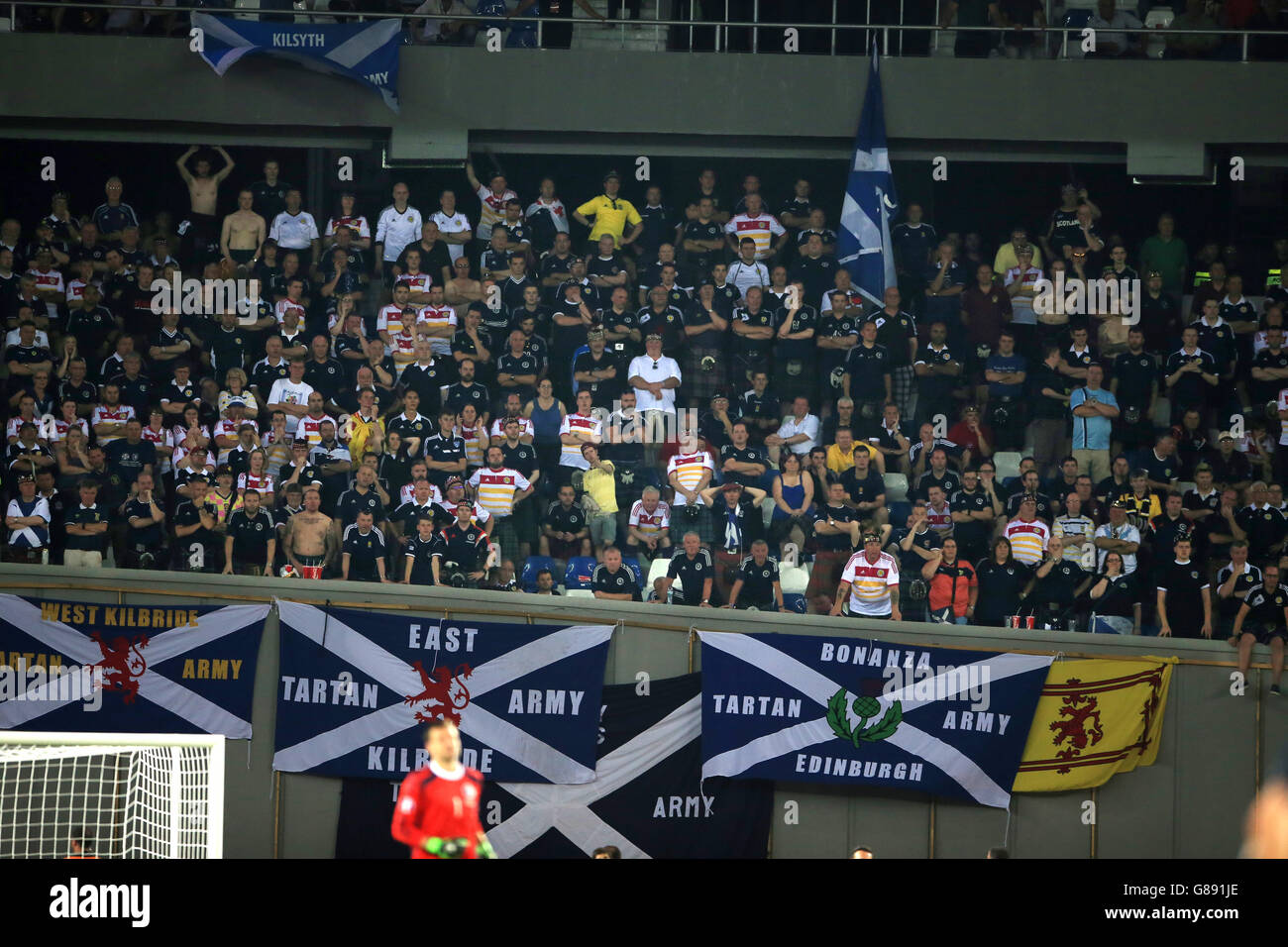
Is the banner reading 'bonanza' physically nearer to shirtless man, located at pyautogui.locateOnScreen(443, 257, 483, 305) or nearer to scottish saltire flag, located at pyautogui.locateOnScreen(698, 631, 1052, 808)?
scottish saltire flag, located at pyautogui.locateOnScreen(698, 631, 1052, 808)

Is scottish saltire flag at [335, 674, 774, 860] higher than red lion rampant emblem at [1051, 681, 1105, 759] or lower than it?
lower

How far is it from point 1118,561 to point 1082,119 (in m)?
7.14

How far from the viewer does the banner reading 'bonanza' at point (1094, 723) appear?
52.5 feet

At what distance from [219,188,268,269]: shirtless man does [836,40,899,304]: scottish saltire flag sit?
23.2 ft

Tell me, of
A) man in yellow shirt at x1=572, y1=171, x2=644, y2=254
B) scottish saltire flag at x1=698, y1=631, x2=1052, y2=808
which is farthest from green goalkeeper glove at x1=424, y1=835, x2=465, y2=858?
man in yellow shirt at x1=572, y1=171, x2=644, y2=254

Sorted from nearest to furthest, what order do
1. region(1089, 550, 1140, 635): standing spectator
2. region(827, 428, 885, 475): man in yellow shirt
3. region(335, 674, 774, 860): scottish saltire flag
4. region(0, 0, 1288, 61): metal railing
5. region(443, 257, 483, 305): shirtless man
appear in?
region(335, 674, 774, 860): scottish saltire flag < region(1089, 550, 1140, 635): standing spectator < region(827, 428, 885, 475): man in yellow shirt < region(443, 257, 483, 305): shirtless man < region(0, 0, 1288, 61): metal railing

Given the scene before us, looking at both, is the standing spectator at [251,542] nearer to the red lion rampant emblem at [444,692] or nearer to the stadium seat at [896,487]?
the red lion rampant emblem at [444,692]

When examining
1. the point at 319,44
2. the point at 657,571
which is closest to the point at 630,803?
the point at 657,571

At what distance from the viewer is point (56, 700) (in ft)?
52.7

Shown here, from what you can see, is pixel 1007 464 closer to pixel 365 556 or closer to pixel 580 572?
pixel 580 572

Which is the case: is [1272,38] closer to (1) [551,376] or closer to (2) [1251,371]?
(2) [1251,371]

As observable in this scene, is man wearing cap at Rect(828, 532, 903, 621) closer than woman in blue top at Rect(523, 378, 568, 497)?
Yes

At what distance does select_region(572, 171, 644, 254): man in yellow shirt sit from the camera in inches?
814
